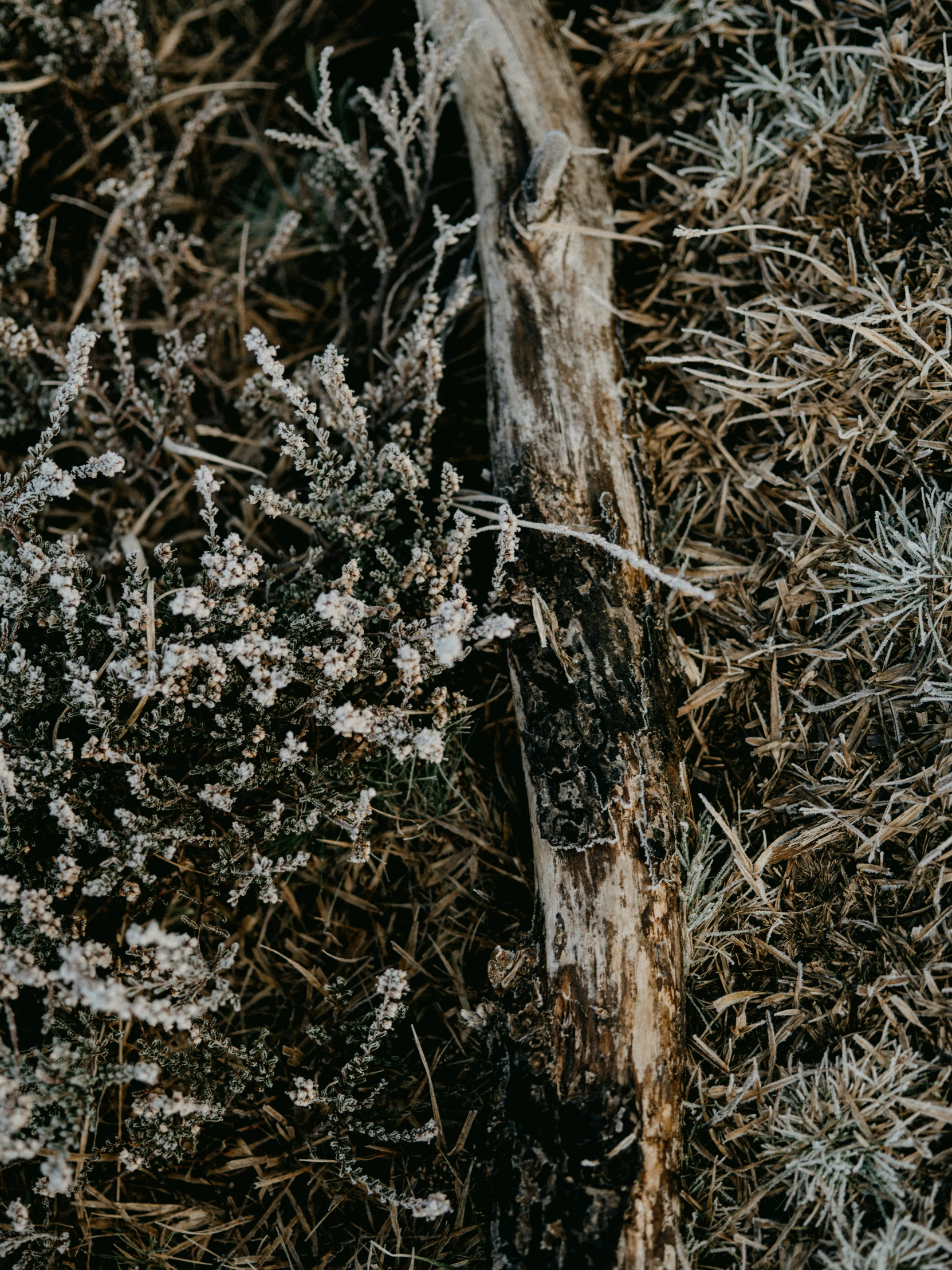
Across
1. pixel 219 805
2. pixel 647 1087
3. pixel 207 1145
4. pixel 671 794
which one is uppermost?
pixel 219 805

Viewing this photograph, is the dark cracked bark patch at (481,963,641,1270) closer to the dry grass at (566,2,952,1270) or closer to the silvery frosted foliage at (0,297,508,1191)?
the dry grass at (566,2,952,1270)

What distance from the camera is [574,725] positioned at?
80.5 inches

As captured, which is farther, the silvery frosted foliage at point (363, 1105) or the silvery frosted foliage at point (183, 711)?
the silvery frosted foliage at point (363, 1105)

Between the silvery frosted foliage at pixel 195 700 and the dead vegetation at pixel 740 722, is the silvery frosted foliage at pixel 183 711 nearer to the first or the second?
the silvery frosted foliage at pixel 195 700

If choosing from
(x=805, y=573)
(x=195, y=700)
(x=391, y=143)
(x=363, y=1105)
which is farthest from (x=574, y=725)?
(x=391, y=143)

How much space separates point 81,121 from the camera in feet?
9.68

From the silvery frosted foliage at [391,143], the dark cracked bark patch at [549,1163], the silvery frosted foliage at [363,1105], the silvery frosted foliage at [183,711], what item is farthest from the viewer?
the silvery frosted foliage at [391,143]

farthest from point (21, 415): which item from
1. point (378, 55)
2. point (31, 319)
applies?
point (378, 55)

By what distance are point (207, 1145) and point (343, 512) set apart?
1.78 meters

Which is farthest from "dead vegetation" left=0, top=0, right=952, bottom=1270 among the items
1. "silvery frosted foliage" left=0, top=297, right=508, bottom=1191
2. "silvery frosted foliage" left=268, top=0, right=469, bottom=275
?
"silvery frosted foliage" left=0, top=297, right=508, bottom=1191

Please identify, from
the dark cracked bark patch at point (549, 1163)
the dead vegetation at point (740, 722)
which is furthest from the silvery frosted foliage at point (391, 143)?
the dark cracked bark patch at point (549, 1163)

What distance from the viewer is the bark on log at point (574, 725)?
1.80 m

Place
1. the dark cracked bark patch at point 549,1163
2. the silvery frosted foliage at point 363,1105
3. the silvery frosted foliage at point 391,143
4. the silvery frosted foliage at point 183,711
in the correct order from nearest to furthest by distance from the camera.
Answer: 1. the dark cracked bark patch at point 549,1163
2. the silvery frosted foliage at point 183,711
3. the silvery frosted foliage at point 363,1105
4. the silvery frosted foliage at point 391,143

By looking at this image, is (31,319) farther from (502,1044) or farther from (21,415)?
A: (502,1044)
